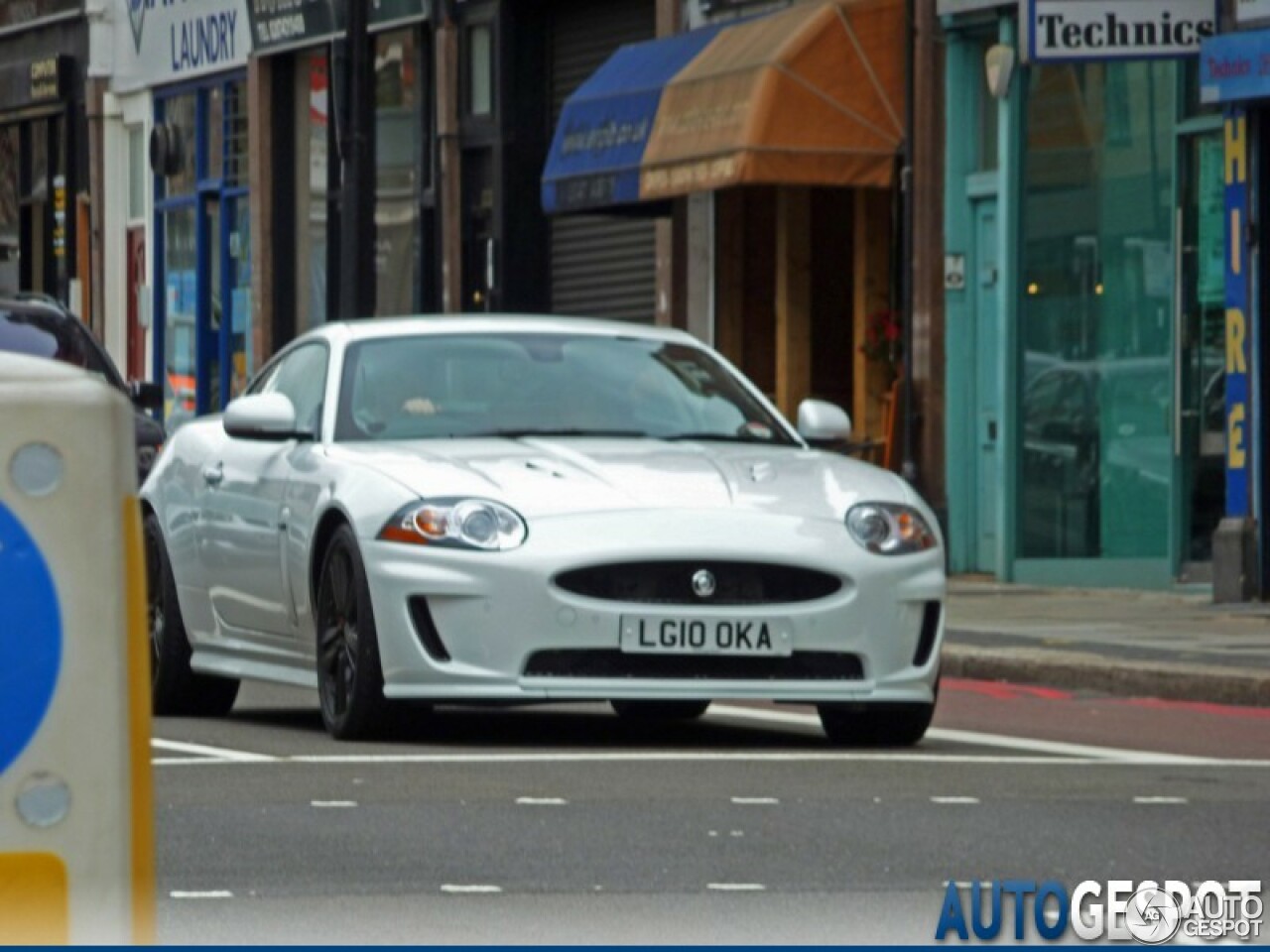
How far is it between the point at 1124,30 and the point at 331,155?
15342 mm

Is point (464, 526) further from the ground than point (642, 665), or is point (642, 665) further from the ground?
point (464, 526)

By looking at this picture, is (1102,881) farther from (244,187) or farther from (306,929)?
(244,187)

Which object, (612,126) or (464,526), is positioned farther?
(612,126)

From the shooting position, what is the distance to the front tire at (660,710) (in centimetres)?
1191

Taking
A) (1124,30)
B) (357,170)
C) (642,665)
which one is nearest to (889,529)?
(642,665)

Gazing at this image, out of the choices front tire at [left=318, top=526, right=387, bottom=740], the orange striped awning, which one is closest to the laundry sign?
the orange striped awning

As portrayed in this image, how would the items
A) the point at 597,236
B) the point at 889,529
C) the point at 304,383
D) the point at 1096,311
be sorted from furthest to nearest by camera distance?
the point at 597,236, the point at 1096,311, the point at 304,383, the point at 889,529

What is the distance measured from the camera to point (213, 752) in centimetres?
1051

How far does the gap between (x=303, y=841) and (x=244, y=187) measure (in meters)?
28.4

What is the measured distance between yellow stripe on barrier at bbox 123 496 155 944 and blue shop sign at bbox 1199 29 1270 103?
Result: 651 inches

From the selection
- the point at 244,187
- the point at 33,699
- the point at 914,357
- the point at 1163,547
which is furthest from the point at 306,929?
the point at 244,187

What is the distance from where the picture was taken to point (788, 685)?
1031cm

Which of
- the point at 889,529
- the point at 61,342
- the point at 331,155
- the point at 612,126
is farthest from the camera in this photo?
the point at 331,155

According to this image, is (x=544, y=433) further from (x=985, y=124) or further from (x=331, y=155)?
(x=331, y=155)
